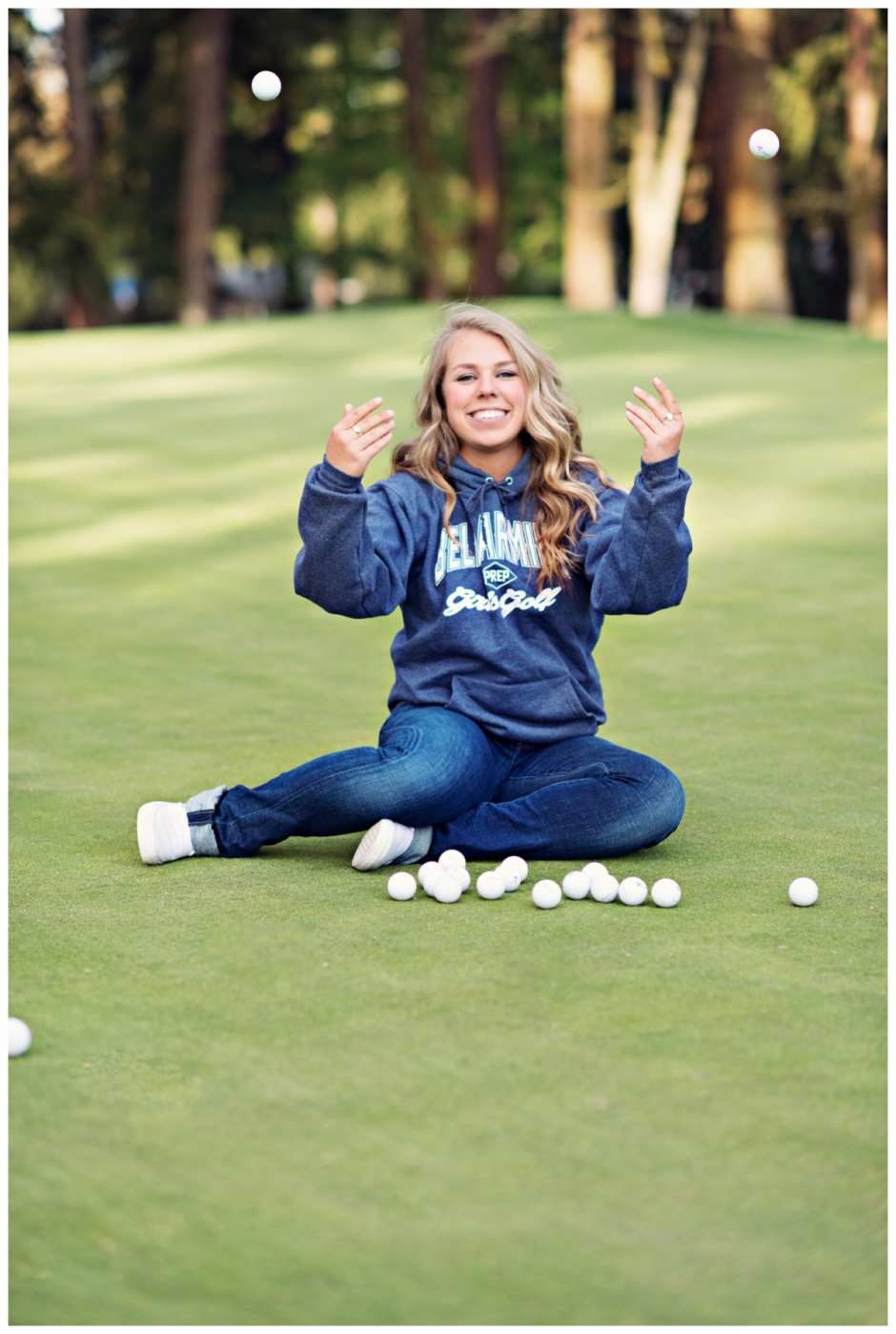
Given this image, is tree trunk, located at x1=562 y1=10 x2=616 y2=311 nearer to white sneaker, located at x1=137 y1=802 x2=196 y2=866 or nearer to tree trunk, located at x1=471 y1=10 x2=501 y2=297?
tree trunk, located at x1=471 y1=10 x2=501 y2=297

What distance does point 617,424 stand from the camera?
13.4m

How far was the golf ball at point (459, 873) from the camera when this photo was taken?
3.84 metres

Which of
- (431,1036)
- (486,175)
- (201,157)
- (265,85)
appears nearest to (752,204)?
(486,175)

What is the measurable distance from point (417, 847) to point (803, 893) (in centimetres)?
97

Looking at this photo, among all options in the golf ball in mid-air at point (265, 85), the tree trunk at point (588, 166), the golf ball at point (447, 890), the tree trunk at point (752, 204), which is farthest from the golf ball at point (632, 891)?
the tree trunk at point (752, 204)

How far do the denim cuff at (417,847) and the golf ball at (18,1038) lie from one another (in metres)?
1.38

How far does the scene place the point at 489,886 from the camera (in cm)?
382

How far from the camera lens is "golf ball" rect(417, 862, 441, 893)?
3828 millimetres

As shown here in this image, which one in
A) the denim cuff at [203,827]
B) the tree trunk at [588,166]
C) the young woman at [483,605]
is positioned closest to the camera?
the young woman at [483,605]

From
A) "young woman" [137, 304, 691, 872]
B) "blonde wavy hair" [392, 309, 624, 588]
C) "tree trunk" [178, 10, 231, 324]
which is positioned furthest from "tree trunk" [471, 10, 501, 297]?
"young woman" [137, 304, 691, 872]

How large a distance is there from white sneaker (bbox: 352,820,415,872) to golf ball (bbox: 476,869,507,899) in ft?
0.97

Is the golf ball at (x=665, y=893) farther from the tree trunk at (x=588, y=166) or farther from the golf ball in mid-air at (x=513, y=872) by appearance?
the tree trunk at (x=588, y=166)

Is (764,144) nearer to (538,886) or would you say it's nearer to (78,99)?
(538,886)

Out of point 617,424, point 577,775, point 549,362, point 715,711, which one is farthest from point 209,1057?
point 617,424
